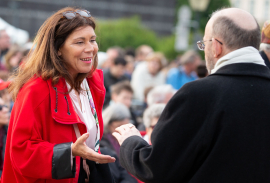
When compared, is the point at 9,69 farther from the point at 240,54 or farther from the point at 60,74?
the point at 240,54

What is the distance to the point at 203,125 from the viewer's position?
5.99 ft

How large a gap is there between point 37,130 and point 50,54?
0.53 meters

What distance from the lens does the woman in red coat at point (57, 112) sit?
7.06 ft

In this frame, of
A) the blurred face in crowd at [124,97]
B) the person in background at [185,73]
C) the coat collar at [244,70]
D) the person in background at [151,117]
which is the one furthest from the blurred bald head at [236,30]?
the person in background at [185,73]

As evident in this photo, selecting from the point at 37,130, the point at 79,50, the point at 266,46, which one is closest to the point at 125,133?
the point at 37,130

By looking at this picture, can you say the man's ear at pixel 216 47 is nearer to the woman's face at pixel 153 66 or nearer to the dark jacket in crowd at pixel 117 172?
the dark jacket in crowd at pixel 117 172

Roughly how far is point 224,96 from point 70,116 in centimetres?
101

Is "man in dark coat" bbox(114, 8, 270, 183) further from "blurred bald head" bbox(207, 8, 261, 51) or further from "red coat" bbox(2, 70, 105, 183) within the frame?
"red coat" bbox(2, 70, 105, 183)

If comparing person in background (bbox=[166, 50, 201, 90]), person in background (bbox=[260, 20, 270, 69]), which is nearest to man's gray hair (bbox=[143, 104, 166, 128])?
person in background (bbox=[260, 20, 270, 69])

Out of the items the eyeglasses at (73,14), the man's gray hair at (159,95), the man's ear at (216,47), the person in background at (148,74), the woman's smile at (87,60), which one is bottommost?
the person in background at (148,74)

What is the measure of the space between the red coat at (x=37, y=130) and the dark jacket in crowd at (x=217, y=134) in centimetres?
66

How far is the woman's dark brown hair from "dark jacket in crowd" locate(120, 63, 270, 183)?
87cm

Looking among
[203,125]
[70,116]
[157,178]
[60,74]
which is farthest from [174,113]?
[60,74]

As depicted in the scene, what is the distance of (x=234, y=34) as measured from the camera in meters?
1.92
